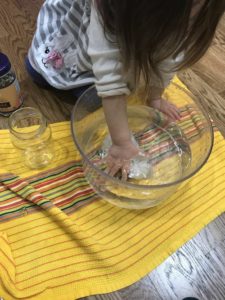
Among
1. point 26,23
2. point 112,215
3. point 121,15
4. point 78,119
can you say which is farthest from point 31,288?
point 26,23

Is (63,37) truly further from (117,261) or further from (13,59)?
(117,261)

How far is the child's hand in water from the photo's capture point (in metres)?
0.74

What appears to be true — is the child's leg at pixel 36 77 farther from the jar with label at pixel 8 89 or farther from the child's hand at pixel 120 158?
the child's hand at pixel 120 158

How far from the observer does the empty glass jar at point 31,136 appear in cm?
68

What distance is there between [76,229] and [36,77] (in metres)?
0.38

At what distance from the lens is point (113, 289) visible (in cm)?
56

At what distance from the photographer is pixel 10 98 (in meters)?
0.74

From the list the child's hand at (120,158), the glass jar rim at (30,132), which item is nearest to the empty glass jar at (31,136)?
the glass jar rim at (30,132)

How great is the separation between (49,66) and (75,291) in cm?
46

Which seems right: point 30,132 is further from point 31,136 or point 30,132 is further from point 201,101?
point 201,101

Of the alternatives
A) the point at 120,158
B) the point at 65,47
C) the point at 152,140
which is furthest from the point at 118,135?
the point at 65,47

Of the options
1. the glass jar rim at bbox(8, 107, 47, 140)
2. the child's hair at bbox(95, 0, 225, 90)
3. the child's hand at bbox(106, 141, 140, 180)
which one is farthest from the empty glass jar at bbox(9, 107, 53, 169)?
the child's hair at bbox(95, 0, 225, 90)

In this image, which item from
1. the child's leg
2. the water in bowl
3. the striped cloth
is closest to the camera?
the striped cloth

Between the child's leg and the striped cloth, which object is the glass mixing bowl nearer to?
the striped cloth
